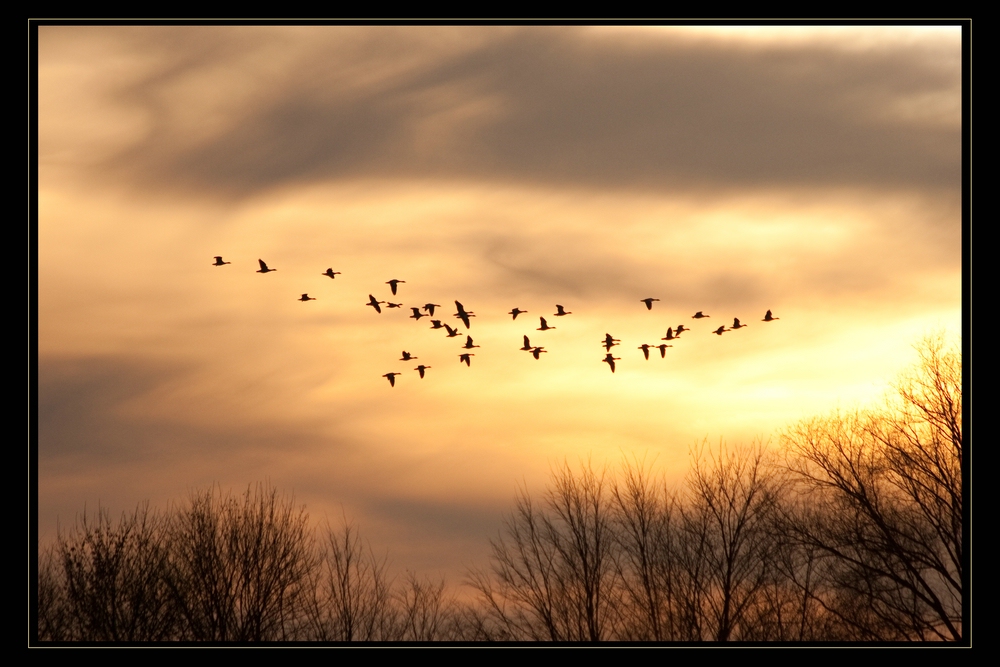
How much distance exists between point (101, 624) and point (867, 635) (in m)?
21.3
